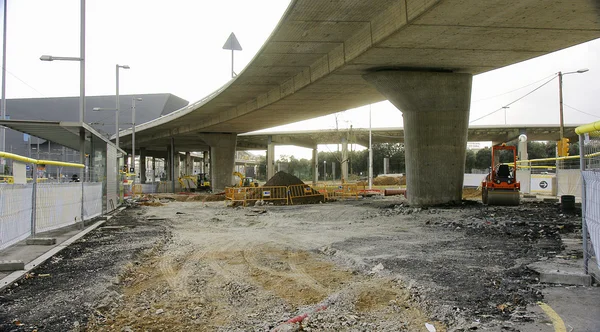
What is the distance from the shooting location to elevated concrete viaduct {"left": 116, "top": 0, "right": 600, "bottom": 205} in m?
13.0

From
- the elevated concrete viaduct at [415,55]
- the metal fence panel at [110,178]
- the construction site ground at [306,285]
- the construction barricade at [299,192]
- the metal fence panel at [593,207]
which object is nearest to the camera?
the construction site ground at [306,285]

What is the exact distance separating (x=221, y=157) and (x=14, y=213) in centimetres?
3987

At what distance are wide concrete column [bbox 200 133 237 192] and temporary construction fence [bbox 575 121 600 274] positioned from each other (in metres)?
43.1

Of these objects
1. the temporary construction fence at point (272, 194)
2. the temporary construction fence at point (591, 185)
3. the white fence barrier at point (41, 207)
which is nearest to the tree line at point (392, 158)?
the temporary construction fence at point (272, 194)

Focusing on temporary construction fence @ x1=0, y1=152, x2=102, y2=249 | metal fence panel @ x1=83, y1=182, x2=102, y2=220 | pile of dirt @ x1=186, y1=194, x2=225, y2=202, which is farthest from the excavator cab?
temporary construction fence @ x1=0, y1=152, x2=102, y2=249

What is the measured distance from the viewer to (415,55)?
16.9 meters

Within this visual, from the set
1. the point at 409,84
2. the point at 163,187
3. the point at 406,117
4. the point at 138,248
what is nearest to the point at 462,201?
the point at 406,117

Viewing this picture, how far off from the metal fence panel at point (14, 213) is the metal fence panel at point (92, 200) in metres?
4.74

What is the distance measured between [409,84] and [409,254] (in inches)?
460

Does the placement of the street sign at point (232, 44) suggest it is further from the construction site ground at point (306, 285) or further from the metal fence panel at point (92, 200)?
the construction site ground at point (306, 285)

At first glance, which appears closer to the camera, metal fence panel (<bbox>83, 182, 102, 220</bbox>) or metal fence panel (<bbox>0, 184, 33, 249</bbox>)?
metal fence panel (<bbox>0, 184, 33, 249</bbox>)

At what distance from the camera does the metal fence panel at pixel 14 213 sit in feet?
24.6

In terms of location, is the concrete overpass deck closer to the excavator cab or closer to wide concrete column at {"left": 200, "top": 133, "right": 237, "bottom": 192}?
the excavator cab

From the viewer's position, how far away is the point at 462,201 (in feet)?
65.8
